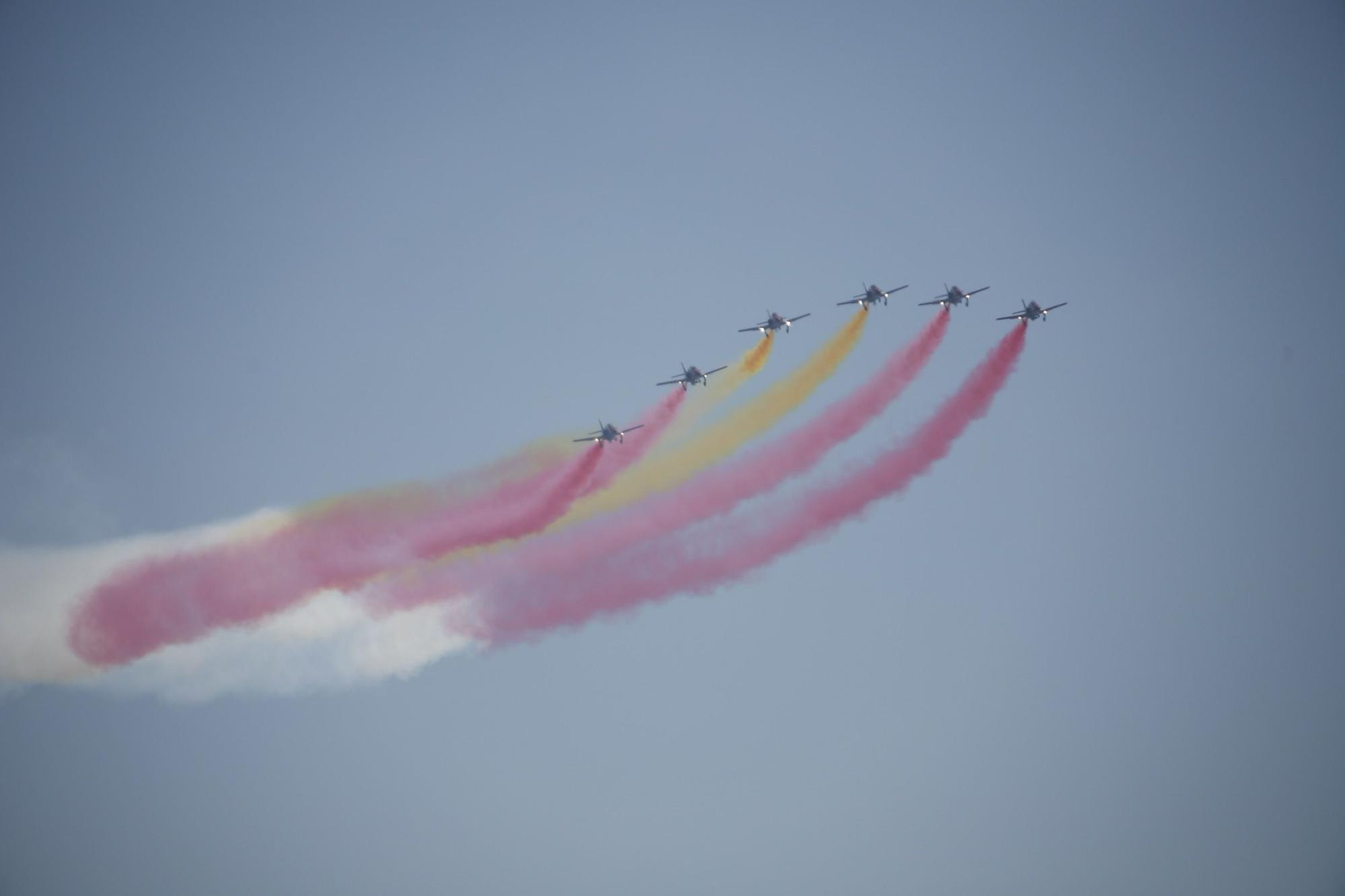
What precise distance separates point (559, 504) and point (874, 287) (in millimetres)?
14067

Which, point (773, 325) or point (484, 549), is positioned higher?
point (773, 325)

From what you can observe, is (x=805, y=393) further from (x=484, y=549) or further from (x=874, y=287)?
(x=484, y=549)

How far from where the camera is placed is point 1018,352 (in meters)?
67.8

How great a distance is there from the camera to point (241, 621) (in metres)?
65.9

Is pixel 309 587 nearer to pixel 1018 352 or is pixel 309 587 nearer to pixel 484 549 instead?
pixel 484 549

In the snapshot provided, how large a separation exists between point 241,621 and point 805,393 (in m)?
22.5

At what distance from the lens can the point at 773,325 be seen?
66500 millimetres

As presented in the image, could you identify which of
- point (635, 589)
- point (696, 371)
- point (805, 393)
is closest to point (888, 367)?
point (805, 393)

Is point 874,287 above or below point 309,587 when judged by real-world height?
above

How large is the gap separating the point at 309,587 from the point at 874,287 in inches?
922

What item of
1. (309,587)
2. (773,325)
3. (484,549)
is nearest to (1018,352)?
(773,325)

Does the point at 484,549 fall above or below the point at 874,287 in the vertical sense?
below

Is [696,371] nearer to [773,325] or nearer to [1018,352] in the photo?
[773,325]

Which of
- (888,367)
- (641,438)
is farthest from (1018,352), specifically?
(641,438)
